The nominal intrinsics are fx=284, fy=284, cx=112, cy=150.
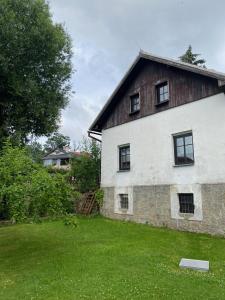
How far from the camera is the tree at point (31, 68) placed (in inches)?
567

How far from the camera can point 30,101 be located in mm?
15367

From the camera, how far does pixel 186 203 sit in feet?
40.1

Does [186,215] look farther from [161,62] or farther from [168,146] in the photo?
[161,62]

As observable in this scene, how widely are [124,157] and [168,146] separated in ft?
11.3

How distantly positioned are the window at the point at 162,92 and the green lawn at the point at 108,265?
6.24 m

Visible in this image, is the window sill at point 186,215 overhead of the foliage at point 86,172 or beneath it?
beneath

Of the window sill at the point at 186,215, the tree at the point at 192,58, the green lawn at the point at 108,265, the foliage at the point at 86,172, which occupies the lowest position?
the green lawn at the point at 108,265

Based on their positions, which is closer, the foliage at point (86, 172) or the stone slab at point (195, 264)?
the stone slab at point (195, 264)

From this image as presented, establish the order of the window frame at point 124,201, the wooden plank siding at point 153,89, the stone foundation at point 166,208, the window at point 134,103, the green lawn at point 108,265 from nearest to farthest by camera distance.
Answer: the green lawn at point 108,265 → the stone foundation at point 166,208 → the wooden plank siding at point 153,89 → the window frame at point 124,201 → the window at point 134,103

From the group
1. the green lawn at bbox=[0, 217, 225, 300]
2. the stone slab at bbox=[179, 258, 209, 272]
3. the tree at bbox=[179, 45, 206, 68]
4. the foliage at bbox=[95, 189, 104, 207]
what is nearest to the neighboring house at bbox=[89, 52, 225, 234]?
the foliage at bbox=[95, 189, 104, 207]

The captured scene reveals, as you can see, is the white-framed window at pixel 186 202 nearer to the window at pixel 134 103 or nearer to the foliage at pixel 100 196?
the window at pixel 134 103

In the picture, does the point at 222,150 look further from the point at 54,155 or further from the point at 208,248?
the point at 54,155

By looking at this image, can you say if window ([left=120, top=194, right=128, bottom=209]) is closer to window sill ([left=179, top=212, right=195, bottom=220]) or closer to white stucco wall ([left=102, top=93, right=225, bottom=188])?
white stucco wall ([left=102, top=93, right=225, bottom=188])

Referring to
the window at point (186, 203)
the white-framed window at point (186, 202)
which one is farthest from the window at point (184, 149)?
the window at point (186, 203)
